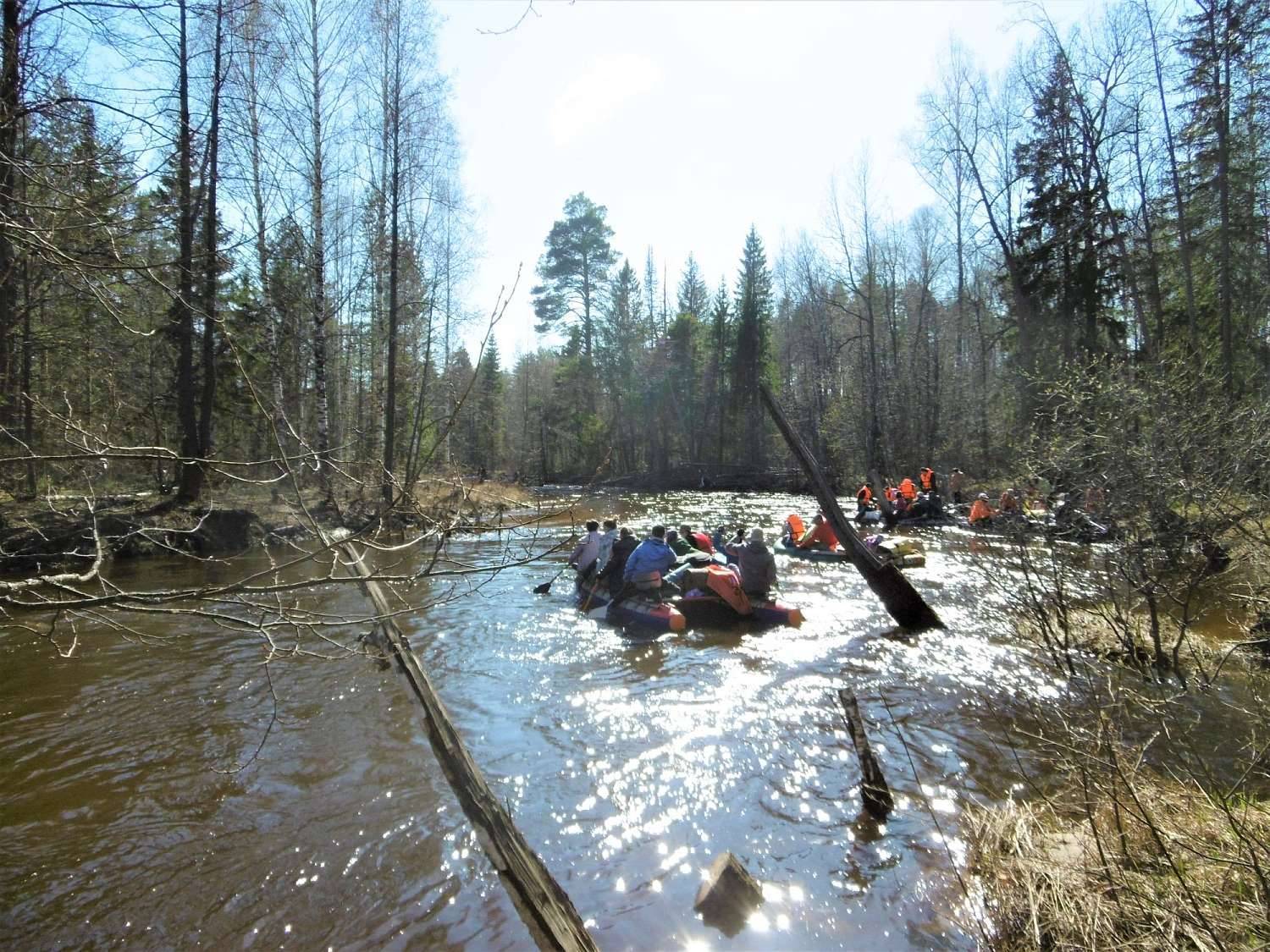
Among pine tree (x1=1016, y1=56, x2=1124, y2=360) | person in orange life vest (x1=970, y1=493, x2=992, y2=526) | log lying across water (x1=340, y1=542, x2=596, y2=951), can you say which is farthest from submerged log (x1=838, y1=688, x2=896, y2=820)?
pine tree (x1=1016, y1=56, x2=1124, y2=360)

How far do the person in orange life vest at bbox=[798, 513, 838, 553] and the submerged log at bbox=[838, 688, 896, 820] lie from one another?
10.1 m

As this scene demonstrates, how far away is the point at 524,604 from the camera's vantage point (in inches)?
439

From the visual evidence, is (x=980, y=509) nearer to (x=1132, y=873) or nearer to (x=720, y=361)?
Result: (x=1132, y=873)

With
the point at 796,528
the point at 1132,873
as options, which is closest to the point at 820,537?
the point at 796,528

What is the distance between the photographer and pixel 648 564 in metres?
9.72

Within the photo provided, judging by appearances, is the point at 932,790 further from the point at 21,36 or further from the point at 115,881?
the point at 21,36

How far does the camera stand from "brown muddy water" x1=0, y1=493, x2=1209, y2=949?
144 inches

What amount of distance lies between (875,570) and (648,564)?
3.14m

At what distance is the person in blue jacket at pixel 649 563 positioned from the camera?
31.7ft

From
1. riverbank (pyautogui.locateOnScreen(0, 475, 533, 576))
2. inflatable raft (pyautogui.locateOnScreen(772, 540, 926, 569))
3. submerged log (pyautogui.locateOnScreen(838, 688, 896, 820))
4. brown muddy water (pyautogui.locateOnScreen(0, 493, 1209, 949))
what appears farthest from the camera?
inflatable raft (pyautogui.locateOnScreen(772, 540, 926, 569))

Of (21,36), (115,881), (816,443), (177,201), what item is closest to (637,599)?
(115,881)

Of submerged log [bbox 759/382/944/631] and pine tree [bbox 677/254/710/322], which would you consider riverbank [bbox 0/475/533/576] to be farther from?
pine tree [bbox 677/254/710/322]

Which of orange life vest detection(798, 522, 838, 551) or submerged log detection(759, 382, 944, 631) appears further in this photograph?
orange life vest detection(798, 522, 838, 551)

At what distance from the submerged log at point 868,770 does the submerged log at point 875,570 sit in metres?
4.72
